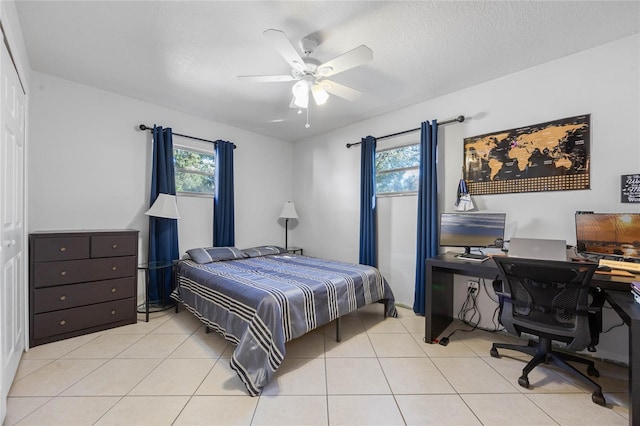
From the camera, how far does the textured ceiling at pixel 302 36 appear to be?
1.82 m

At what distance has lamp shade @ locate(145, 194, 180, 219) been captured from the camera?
308cm

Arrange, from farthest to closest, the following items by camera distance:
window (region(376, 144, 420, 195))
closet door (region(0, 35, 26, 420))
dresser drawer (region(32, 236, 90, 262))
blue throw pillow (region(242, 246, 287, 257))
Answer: blue throw pillow (region(242, 246, 287, 257)) < window (region(376, 144, 420, 195)) < dresser drawer (region(32, 236, 90, 262)) < closet door (region(0, 35, 26, 420))

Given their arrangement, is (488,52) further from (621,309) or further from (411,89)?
(621,309)

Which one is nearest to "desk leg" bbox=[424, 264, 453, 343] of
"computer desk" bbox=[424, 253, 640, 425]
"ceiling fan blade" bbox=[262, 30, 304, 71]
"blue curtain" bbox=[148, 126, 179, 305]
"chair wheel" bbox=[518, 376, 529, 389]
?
"computer desk" bbox=[424, 253, 640, 425]

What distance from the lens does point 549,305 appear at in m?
1.79

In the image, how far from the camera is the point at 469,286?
2.88 m

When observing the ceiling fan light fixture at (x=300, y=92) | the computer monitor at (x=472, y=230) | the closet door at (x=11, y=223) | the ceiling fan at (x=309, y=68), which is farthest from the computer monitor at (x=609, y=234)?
the closet door at (x=11, y=223)

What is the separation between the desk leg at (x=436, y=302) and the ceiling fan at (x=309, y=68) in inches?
73.1

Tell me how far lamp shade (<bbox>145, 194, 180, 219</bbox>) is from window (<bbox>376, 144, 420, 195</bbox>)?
2.65m

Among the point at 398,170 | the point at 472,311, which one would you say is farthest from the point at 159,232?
the point at 472,311

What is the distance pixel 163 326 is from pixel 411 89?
3724 mm

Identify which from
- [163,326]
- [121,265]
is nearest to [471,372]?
[163,326]

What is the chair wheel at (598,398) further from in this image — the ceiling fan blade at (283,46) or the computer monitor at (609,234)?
the ceiling fan blade at (283,46)

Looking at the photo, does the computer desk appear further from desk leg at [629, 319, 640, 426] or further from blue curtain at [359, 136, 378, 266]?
blue curtain at [359, 136, 378, 266]
